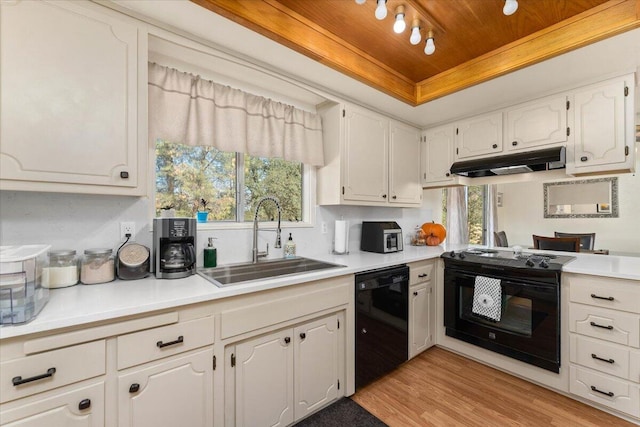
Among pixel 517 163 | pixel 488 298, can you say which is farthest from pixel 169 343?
pixel 517 163

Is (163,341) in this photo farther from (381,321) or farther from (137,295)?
(381,321)

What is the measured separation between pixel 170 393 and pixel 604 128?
3.14 metres

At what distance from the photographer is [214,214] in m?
1.99

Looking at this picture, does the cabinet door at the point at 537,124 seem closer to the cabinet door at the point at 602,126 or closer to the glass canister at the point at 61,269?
the cabinet door at the point at 602,126

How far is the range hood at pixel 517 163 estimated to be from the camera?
2.14m

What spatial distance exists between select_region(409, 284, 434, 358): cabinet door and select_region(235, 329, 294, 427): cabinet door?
1.18 metres

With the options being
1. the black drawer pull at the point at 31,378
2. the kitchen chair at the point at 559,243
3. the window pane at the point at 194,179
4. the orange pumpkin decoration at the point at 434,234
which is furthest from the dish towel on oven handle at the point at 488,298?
the black drawer pull at the point at 31,378

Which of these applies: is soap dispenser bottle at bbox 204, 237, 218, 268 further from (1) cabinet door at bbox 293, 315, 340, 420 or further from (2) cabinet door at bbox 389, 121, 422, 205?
(2) cabinet door at bbox 389, 121, 422, 205

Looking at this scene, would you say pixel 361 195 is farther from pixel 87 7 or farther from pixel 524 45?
pixel 87 7

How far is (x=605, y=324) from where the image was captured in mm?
1756

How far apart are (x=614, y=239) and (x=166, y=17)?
4667 mm

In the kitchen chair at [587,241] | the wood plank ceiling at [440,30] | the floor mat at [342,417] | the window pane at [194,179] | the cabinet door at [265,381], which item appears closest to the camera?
the cabinet door at [265,381]

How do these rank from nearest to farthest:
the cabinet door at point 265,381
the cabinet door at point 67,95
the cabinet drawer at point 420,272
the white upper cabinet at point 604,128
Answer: the cabinet door at point 67,95, the cabinet door at point 265,381, the white upper cabinet at point 604,128, the cabinet drawer at point 420,272

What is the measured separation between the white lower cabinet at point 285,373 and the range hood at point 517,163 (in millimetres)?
1848
